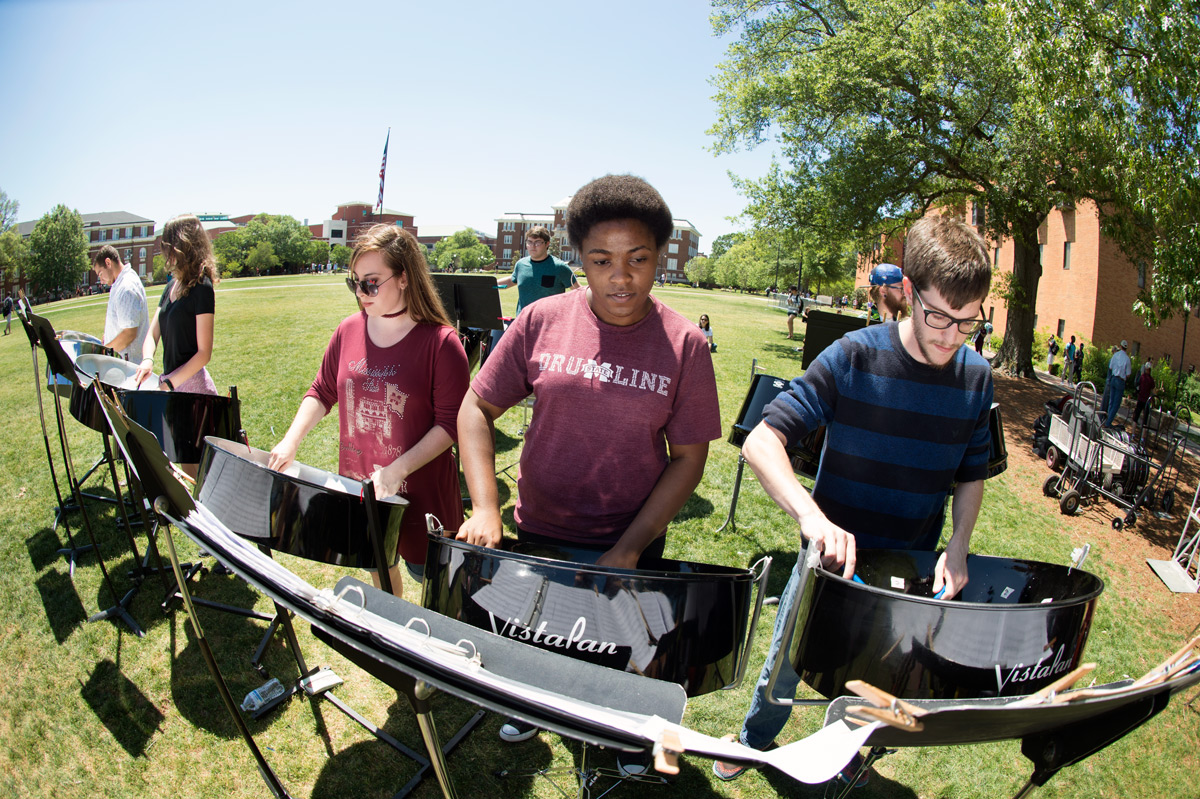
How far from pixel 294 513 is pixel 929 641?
1304 millimetres

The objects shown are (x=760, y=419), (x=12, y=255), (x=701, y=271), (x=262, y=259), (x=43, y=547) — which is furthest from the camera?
(x=701, y=271)

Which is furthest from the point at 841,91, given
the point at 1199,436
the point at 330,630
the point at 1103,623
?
the point at 330,630

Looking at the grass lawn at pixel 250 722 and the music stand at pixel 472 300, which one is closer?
the grass lawn at pixel 250 722

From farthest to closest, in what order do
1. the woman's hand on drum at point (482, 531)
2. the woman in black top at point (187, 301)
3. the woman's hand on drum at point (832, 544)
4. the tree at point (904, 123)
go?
the tree at point (904, 123), the woman in black top at point (187, 301), the woman's hand on drum at point (482, 531), the woman's hand on drum at point (832, 544)

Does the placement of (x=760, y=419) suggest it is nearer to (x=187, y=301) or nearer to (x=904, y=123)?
(x=187, y=301)

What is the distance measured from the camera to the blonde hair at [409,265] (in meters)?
1.87

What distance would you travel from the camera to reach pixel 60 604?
2.72 meters

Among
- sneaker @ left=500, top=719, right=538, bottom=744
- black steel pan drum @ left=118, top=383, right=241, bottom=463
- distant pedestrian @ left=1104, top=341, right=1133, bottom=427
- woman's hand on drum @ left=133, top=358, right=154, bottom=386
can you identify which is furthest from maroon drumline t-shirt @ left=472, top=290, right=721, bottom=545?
distant pedestrian @ left=1104, top=341, right=1133, bottom=427

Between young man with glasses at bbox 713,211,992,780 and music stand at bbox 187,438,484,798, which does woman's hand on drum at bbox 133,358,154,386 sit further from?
young man with glasses at bbox 713,211,992,780

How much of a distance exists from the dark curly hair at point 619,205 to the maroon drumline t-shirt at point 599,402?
189mm

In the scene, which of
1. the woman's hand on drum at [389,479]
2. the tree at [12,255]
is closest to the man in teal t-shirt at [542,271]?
the woman's hand on drum at [389,479]

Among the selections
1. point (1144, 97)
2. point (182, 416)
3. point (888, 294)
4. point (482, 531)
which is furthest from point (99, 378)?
point (1144, 97)

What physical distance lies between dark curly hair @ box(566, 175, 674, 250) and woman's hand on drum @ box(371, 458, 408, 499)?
813 mm

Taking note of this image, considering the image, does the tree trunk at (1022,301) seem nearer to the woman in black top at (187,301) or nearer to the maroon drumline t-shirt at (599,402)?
the maroon drumline t-shirt at (599,402)
